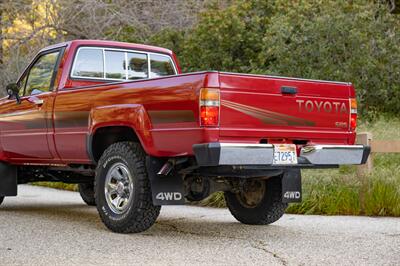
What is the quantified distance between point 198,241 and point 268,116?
141 centimetres

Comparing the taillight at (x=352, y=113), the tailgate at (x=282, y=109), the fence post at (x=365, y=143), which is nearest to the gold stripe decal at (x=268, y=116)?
the tailgate at (x=282, y=109)

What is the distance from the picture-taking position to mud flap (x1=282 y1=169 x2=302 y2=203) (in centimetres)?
797

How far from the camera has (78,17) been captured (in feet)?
70.9

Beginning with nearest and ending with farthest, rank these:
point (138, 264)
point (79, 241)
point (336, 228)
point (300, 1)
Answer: point (138, 264), point (79, 241), point (336, 228), point (300, 1)

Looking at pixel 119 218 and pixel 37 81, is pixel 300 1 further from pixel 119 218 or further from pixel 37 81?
pixel 119 218

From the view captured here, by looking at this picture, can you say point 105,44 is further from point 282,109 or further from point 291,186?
point 291,186

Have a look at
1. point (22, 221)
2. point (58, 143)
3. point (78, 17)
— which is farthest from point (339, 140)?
point (78, 17)

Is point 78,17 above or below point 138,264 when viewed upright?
above

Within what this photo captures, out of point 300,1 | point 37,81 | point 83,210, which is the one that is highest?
point 300,1

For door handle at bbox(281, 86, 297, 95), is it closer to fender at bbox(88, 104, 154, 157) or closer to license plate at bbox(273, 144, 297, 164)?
license plate at bbox(273, 144, 297, 164)

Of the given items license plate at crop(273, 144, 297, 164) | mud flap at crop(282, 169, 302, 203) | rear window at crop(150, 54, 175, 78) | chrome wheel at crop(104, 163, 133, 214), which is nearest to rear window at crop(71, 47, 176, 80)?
rear window at crop(150, 54, 175, 78)

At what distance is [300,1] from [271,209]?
38.7 ft

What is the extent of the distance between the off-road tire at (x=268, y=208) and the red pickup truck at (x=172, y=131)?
0.01 m

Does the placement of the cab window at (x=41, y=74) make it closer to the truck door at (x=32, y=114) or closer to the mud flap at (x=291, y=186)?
the truck door at (x=32, y=114)
